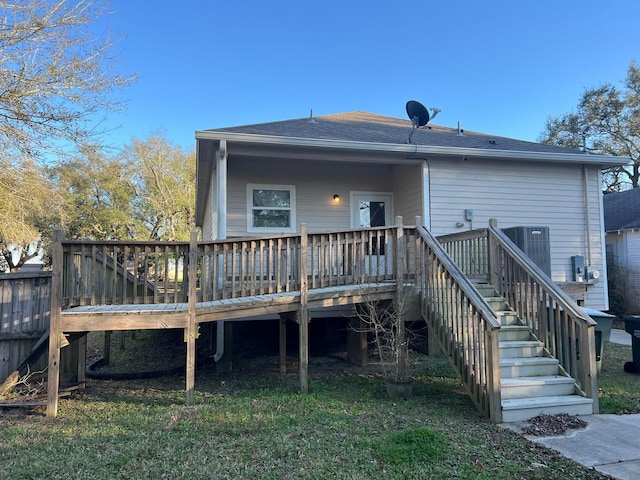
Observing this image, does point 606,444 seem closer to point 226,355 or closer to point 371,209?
point 226,355

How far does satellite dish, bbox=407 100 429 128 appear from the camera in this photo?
910 cm

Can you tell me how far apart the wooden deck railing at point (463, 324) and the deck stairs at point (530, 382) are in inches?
10.7

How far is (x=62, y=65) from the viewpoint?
7.31 meters

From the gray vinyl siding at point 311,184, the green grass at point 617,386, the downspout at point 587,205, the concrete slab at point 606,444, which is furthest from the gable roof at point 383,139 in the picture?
the concrete slab at point 606,444

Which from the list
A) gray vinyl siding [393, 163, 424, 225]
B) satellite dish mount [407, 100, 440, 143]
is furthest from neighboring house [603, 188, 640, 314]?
satellite dish mount [407, 100, 440, 143]

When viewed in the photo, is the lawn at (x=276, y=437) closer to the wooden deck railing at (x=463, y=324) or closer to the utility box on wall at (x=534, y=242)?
the wooden deck railing at (x=463, y=324)

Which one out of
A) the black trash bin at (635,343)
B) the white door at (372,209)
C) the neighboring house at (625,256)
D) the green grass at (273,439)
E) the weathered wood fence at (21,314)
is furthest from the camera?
the neighboring house at (625,256)

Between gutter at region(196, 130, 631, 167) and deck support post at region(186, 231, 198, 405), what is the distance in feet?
8.64

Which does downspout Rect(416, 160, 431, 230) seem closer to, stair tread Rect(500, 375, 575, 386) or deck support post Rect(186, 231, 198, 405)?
stair tread Rect(500, 375, 575, 386)

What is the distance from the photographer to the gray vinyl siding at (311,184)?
28.5 ft

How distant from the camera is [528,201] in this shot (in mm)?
9008

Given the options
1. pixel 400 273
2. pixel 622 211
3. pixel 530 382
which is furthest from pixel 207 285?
pixel 622 211

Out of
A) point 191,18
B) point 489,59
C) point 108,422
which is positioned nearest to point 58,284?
point 108,422

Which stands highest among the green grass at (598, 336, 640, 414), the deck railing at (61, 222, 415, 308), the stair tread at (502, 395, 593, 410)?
the deck railing at (61, 222, 415, 308)
